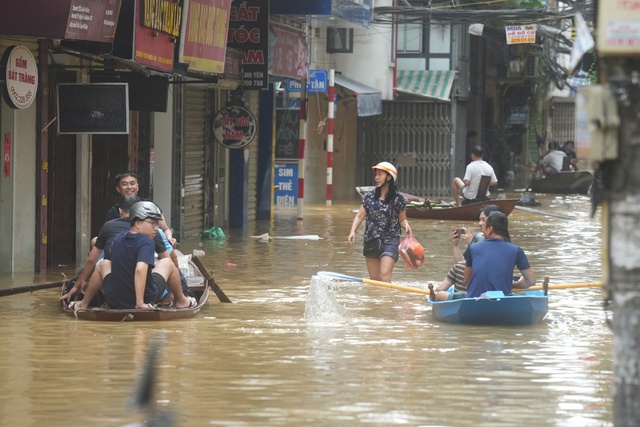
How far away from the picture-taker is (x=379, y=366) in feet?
33.7

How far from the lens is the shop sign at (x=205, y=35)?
62.4 ft

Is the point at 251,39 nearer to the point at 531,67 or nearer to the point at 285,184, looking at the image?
the point at 285,184

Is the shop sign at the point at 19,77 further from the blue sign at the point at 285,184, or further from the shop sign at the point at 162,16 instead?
the blue sign at the point at 285,184

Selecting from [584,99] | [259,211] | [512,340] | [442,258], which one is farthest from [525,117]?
[584,99]

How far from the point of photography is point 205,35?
65.0ft

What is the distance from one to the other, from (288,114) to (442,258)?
1299 centimetres

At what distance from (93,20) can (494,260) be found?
5892 mm

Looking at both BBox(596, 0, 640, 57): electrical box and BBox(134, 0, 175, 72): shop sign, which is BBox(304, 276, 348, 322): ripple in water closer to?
BBox(134, 0, 175, 72): shop sign

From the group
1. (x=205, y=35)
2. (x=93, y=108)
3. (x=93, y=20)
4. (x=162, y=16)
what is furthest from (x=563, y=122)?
(x=93, y=20)

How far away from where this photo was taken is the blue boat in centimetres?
1217

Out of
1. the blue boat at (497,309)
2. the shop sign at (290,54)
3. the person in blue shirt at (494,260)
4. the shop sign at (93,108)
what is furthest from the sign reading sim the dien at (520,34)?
the person in blue shirt at (494,260)

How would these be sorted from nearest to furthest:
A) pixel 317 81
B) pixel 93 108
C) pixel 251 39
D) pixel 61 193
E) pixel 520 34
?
pixel 93 108 → pixel 61 193 → pixel 251 39 → pixel 317 81 → pixel 520 34

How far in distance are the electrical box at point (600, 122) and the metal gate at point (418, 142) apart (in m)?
34.5

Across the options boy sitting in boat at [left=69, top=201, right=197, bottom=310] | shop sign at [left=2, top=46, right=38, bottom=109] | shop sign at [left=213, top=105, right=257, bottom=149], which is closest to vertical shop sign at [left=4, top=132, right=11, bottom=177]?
shop sign at [left=2, top=46, right=38, bottom=109]
